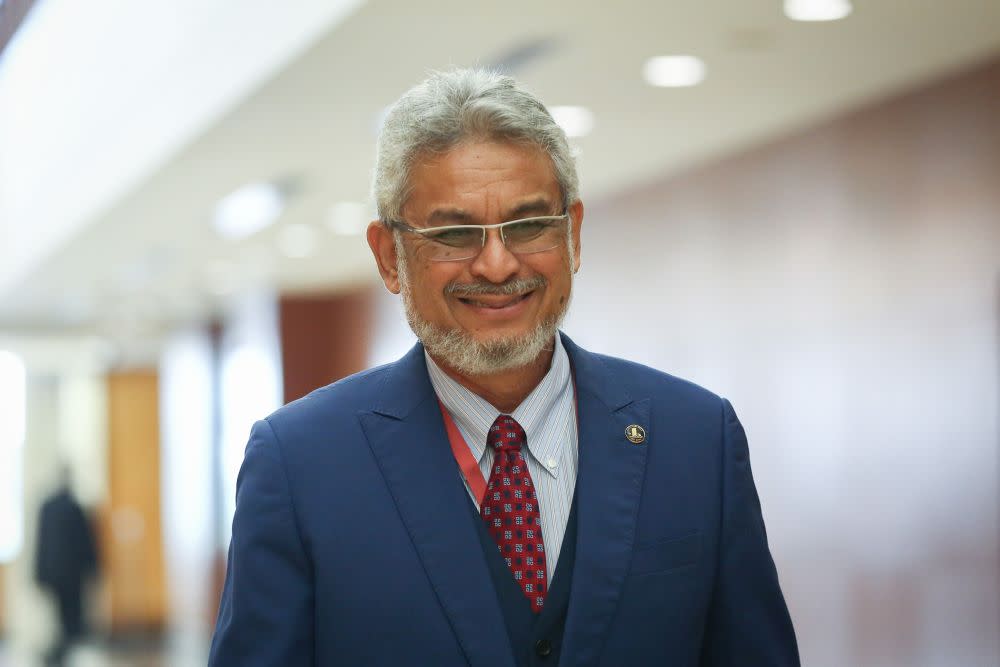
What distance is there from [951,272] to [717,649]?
468 cm

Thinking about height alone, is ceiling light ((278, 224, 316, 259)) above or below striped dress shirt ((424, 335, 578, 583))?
above

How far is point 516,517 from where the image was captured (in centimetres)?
186

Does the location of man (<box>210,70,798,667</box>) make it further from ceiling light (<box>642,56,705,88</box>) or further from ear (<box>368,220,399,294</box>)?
ceiling light (<box>642,56,705,88</box>)

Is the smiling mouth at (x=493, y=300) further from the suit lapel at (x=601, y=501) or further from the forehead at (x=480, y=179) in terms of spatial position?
the suit lapel at (x=601, y=501)

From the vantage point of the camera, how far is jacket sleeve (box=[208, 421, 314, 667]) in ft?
5.80

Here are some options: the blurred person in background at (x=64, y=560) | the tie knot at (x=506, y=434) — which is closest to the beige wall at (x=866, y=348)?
the tie knot at (x=506, y=434)

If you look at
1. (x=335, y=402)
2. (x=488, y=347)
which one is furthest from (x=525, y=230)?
(x=335, y=402)

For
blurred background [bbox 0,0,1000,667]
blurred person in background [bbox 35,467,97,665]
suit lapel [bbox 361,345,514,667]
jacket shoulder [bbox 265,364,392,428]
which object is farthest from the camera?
blurred person in background [bbox 35,467,97,665]

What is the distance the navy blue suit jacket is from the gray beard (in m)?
0.10

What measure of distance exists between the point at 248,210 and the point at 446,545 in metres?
8.62

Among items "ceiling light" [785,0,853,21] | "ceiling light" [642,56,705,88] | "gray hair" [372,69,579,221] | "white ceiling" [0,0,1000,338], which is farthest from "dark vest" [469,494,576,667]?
"ceiling light" [642,56,705,88]

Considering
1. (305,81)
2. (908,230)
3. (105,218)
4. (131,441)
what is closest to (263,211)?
(105,218)

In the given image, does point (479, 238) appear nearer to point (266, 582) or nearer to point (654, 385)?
point (654, 385)

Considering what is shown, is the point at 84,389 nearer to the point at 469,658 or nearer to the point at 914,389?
the point at 914,389
